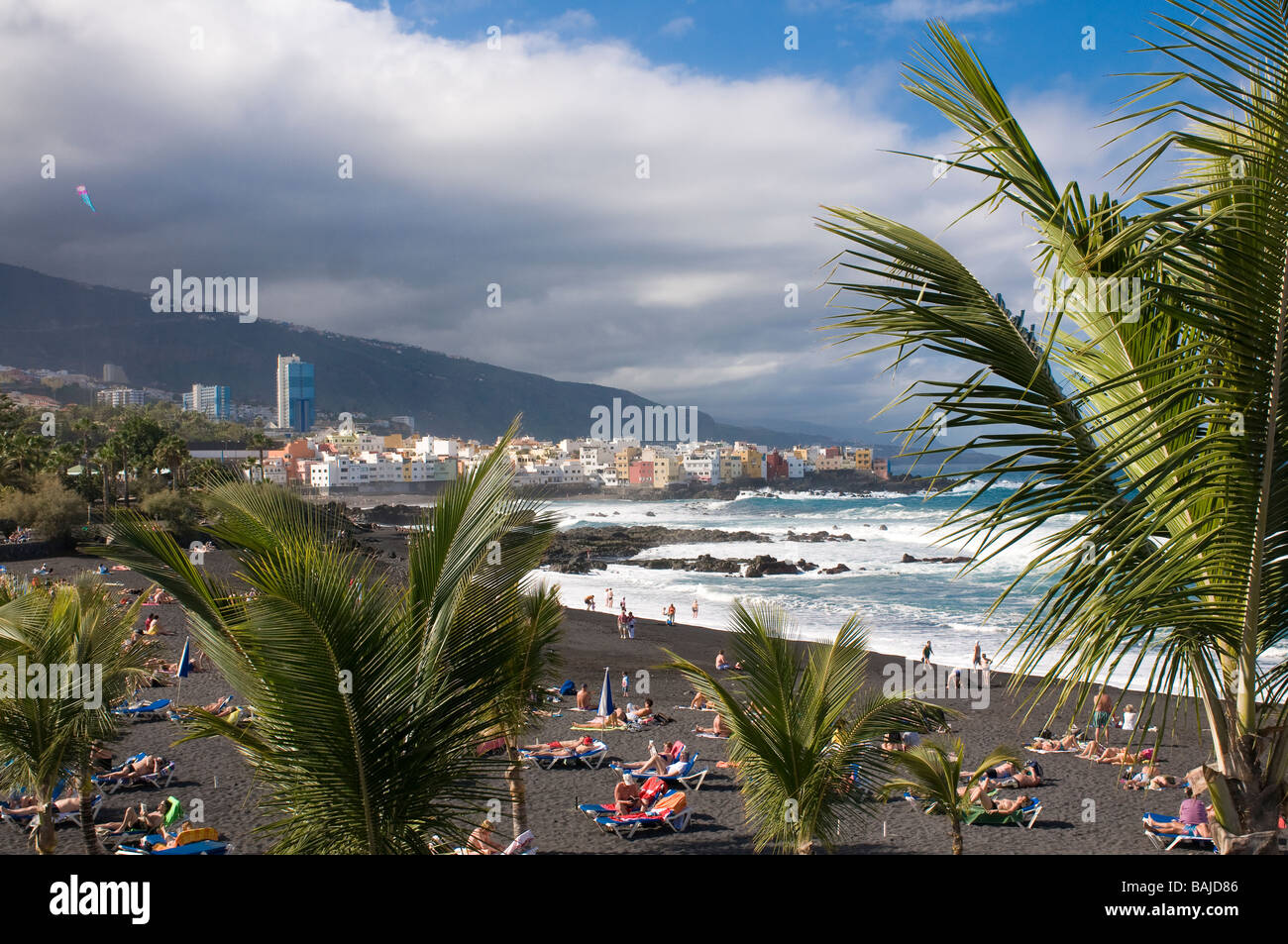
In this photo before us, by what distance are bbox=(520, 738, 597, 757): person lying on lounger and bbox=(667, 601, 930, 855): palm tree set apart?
7.71 metres

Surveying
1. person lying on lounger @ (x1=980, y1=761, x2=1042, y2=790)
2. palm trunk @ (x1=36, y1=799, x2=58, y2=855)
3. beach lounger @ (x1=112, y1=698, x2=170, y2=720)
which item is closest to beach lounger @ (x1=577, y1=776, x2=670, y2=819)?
person lying on lounger @ (x1=980, y1=761, x2=1042, y2=790)

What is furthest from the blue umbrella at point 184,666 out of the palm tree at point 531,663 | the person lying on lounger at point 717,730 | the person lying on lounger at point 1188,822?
the person lying on lounger at point 1188,822

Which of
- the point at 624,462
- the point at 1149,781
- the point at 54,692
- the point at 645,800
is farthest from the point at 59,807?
the point at 624,462

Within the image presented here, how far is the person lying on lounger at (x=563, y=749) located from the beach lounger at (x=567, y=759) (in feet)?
0.06

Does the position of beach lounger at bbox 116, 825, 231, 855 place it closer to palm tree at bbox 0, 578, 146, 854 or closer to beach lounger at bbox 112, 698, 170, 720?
palm tree at bbox 0, 578, 146, 854

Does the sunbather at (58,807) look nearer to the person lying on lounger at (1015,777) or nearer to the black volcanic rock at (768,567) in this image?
the person lying on lounger at (1015,777)

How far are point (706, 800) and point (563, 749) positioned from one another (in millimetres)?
2604

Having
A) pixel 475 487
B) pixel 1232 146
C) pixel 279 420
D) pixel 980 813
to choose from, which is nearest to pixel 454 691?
pixel 475 487

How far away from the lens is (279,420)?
167 meters

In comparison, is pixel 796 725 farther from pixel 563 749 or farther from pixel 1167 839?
pixel 563 749

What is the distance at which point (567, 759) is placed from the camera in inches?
486

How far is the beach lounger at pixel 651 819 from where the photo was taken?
9508 millimetres
